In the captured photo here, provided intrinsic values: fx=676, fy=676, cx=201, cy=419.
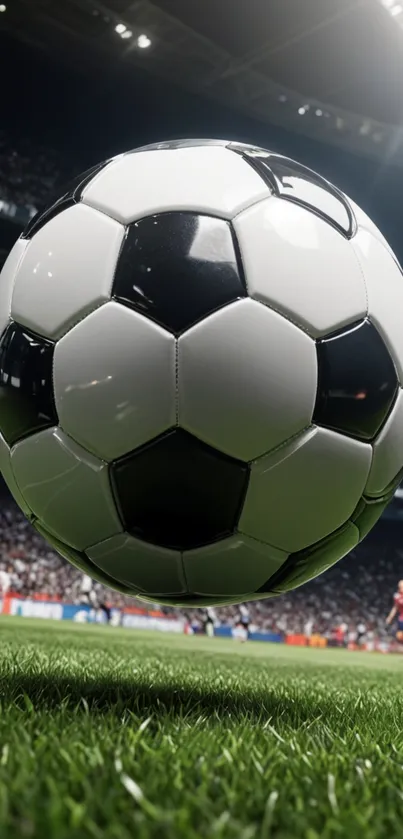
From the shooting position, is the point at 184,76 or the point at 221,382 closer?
the point at 221,382

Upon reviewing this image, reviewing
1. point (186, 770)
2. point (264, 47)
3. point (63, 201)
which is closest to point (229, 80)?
point (264, 47)

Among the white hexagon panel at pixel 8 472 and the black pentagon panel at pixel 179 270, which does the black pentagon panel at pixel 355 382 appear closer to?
the black pentagon panel at pixel 179 270

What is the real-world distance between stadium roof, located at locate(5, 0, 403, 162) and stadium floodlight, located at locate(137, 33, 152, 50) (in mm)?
27

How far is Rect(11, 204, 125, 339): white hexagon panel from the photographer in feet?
5.75

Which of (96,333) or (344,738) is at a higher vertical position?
(96,333)

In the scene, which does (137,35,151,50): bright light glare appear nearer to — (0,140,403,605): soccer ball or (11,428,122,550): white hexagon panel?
(0,140,403,605): soccer ball

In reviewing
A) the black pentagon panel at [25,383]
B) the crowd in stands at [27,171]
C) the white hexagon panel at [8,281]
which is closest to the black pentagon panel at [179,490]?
the black pentagon panel at [25,383]

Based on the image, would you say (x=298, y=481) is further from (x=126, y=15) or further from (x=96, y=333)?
(x=126, y=15)

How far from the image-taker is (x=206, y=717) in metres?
1.90

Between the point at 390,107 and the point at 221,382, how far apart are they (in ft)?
70.3

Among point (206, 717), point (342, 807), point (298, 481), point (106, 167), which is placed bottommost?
point (206, 717)

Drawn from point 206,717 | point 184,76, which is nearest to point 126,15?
point 184,76

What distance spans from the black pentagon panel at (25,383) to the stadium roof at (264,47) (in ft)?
57.8

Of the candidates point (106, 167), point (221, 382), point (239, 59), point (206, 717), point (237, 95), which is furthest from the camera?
point (237, 95)
